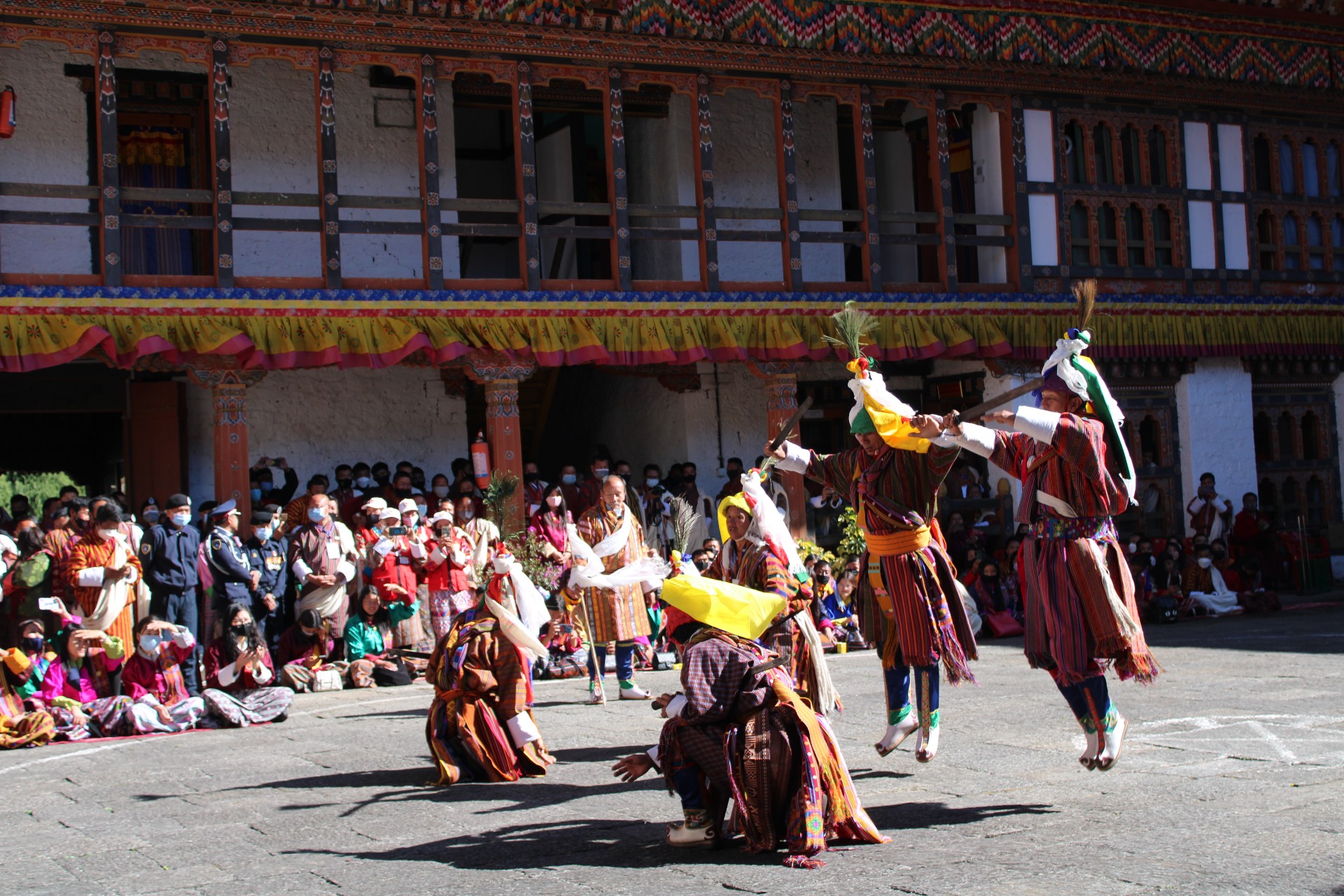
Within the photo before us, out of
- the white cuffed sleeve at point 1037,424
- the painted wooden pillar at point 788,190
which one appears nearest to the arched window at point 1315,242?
the painted wooden pillar at point 788,190

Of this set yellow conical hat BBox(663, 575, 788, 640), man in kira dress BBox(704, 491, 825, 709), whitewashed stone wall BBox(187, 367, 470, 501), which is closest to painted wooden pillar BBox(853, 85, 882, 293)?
whitewashed stone wall BBox(187, 367, 470, 501)

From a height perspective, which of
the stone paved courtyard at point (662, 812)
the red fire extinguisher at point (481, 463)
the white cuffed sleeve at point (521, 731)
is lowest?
the stone paved courtyard at point (662, 812)

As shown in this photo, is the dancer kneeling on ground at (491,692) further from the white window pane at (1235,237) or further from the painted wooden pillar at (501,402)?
the white window pane at (1235,237)

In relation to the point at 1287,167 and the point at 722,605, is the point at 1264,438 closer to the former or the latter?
the point at 1287,167

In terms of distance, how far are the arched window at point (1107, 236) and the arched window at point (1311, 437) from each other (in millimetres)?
3807

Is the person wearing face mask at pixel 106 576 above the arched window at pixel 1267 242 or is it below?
below

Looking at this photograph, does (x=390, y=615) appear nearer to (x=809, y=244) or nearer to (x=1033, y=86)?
(x=809, y=244)

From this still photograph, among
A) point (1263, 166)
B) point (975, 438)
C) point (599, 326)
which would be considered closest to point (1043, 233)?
point (1263, 166)

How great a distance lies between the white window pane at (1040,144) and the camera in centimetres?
1761

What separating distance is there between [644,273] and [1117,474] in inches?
500

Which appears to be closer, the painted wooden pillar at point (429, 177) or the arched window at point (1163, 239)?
the painted wooden pillar at point (429, 177)

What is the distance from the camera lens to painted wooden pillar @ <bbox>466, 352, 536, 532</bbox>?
15008 millimetres

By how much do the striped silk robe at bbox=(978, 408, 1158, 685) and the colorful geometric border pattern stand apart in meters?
6.11

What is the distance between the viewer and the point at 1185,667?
10.3 meters
